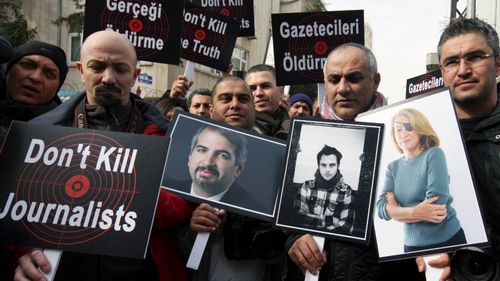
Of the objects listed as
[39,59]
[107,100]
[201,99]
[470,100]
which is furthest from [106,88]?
[201,99]

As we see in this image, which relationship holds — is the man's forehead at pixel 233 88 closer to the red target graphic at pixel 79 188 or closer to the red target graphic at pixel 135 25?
the red target graphic at pixel 79 188

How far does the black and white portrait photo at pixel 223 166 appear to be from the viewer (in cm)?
250

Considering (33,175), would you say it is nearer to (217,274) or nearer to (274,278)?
(217,274)

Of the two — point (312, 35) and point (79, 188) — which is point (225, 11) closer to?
point (312, 35)

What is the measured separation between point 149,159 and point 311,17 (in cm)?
317

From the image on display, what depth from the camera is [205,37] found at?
5.11m

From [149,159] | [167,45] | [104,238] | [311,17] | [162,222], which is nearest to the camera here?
[104,238]

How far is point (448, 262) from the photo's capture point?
2080mm

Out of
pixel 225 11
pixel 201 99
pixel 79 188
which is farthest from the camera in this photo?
pixel 225 11

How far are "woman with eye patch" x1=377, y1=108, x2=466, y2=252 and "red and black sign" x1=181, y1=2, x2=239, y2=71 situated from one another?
Answer: 304 centimetres

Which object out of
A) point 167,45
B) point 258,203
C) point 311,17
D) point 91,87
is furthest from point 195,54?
point 258,203

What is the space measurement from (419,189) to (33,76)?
7.14 ft

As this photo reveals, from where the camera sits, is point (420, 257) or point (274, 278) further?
point (274, 278)

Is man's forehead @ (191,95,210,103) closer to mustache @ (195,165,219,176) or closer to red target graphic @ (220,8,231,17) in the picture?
red target graphic @ (220,8,231,17)
